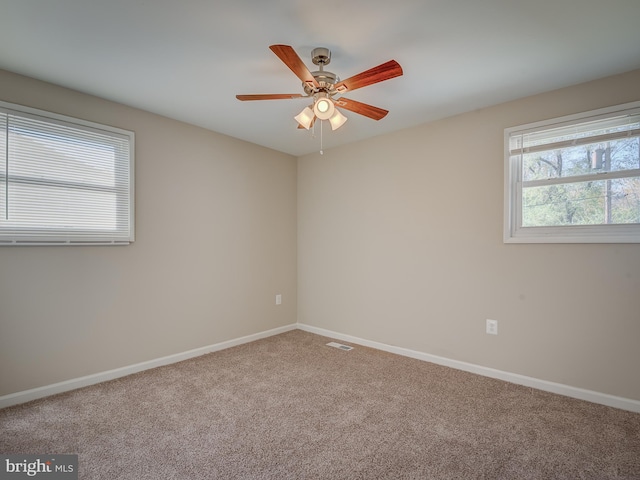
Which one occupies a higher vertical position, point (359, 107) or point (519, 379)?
point (359, 107)

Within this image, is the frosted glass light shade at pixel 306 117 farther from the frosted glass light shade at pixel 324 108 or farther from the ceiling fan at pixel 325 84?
the frosted glass light shade at pixel 324 108

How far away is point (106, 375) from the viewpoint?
2.77 meters

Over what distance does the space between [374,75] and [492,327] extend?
2.34m

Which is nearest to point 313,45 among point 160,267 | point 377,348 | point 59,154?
point 59,154

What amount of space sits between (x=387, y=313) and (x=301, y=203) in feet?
6.12

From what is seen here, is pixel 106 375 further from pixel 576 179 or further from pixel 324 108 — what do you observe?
pixel 576 179

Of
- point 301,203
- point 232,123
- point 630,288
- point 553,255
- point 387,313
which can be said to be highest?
point 232,123

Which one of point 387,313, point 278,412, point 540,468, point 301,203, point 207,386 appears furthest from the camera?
point 301,203

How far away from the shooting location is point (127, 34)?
1913 millimetres

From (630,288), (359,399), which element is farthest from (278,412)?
(630,288)

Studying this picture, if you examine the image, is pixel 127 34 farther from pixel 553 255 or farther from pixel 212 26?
pixel 553 255

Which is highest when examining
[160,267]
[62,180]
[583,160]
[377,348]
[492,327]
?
[583,160]

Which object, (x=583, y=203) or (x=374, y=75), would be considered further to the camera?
(x=583, y=203)

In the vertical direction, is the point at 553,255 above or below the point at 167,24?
below
